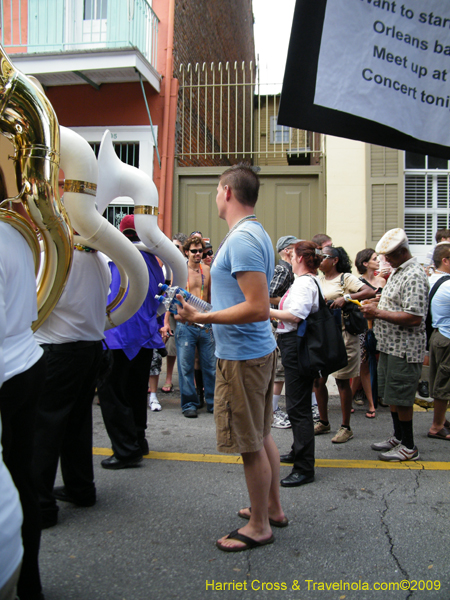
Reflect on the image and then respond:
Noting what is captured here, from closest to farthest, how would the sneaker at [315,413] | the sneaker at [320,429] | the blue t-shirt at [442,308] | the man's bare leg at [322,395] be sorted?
1. the man's bare leg at [322,395]
2. the blue t-shirt at [442,308]
3. the sneaker at [320,429]
4. the sneaker at [315,413]

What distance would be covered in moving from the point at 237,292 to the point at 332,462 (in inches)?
83.1

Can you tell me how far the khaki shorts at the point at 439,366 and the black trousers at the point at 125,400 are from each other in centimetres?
269

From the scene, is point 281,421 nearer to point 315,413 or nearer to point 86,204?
point 315,413

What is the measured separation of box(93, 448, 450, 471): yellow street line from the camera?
3.87 metres

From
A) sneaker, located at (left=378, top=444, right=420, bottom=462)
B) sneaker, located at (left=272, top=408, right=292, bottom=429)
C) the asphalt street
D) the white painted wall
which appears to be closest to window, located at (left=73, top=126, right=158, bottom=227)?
the white painted wall

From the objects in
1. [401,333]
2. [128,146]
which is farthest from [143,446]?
[128,146]

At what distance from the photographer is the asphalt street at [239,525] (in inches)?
91.2

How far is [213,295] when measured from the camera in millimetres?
2705

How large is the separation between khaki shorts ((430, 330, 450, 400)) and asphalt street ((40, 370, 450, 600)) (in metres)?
0.67

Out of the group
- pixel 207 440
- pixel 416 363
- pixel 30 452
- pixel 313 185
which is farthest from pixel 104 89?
pixel 30 452

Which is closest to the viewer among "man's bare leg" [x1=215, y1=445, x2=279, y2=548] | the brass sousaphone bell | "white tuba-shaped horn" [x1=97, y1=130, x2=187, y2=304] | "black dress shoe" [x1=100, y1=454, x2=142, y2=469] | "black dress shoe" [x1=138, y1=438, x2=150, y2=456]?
the brass sousaphone bell

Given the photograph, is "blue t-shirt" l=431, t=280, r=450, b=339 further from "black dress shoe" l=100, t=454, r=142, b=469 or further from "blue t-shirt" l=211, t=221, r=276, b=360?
"black dress shoe" l=100, t=454, r=142, b=469

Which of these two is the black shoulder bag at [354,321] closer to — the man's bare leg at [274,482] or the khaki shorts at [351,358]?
the khaki shorts at [351,358]

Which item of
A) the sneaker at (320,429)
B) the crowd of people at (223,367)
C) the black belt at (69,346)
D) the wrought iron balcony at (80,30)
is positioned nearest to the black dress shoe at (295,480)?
the crowd of people at (223,367)
